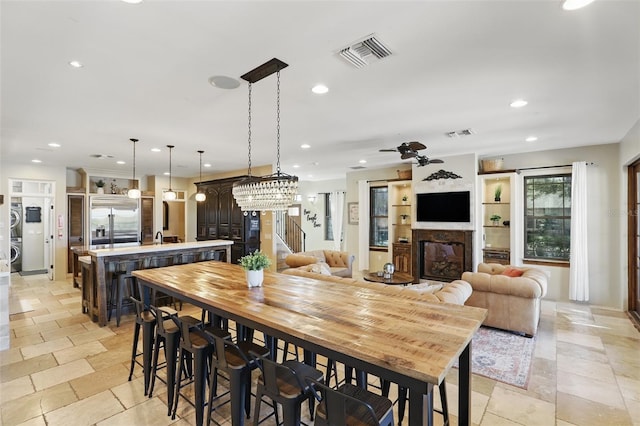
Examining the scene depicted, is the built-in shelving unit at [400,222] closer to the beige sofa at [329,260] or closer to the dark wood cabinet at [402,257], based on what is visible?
the dark wood cabinet at [402,257]

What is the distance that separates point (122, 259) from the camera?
15.8 ft

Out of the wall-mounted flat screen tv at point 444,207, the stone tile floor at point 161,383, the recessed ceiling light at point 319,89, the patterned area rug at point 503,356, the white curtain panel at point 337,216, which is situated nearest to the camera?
the stone tile floor at point 161,383

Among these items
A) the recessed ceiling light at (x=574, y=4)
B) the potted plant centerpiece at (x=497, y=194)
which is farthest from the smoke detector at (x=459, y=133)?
the recessed ceiling light at (x=574, y=4)

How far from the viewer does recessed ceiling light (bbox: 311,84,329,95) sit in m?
2.98

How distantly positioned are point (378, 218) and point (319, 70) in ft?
19.7

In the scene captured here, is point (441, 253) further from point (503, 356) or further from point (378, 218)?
point (503, 356)

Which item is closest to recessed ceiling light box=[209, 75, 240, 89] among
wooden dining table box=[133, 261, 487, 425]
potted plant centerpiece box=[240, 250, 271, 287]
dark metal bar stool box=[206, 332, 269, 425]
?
potted plant centerpiece box=[240, 250, 271, 287]

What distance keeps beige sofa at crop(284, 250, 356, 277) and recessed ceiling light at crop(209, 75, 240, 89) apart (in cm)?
365

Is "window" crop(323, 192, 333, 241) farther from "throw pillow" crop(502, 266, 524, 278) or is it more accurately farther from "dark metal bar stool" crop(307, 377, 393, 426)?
"dark metal bar stool" crop(307, 377, 393, 426)

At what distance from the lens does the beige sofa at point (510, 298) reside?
3949mm

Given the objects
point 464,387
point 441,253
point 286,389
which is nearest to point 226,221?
point 441,253

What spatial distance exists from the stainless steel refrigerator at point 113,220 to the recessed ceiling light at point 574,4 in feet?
32.2

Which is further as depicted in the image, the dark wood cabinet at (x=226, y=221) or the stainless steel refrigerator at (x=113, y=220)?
the stainless steel refrigerator at (x=113, y=220)

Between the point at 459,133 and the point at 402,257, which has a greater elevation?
→ the point at 459,133
